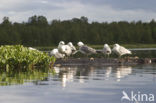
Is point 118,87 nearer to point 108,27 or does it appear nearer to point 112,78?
point 112,78

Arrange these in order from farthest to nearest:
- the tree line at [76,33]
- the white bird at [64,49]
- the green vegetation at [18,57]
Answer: the tree line at [76,33] → the white bird at [64,49] → the green vegetation at [18,57]

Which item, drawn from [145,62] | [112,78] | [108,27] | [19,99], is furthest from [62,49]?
[108,27]

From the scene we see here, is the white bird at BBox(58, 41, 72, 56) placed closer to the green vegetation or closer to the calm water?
the green vegetation

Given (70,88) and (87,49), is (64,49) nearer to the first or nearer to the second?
(87,49)

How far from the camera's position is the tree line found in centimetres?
10719

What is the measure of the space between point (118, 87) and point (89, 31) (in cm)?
9982

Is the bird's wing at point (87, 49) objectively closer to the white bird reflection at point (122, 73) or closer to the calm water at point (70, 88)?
the white bird reflection at point (122, 73)

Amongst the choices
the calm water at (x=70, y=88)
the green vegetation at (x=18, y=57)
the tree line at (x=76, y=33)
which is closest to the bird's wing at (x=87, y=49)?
the green vegetation at (x=18, y=57)

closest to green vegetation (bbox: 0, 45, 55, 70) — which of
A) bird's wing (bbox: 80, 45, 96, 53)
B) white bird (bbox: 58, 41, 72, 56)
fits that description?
white bird (bbox: 58, 41, 72, 56)

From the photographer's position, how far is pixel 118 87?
1587 centimetres

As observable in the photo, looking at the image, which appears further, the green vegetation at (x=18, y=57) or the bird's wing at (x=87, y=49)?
the bird's wing at (x=87, y=49)

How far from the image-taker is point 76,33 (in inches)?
4449

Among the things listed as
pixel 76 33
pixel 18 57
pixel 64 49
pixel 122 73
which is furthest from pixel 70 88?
pixel 76 33

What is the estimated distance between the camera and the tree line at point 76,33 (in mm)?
107188
